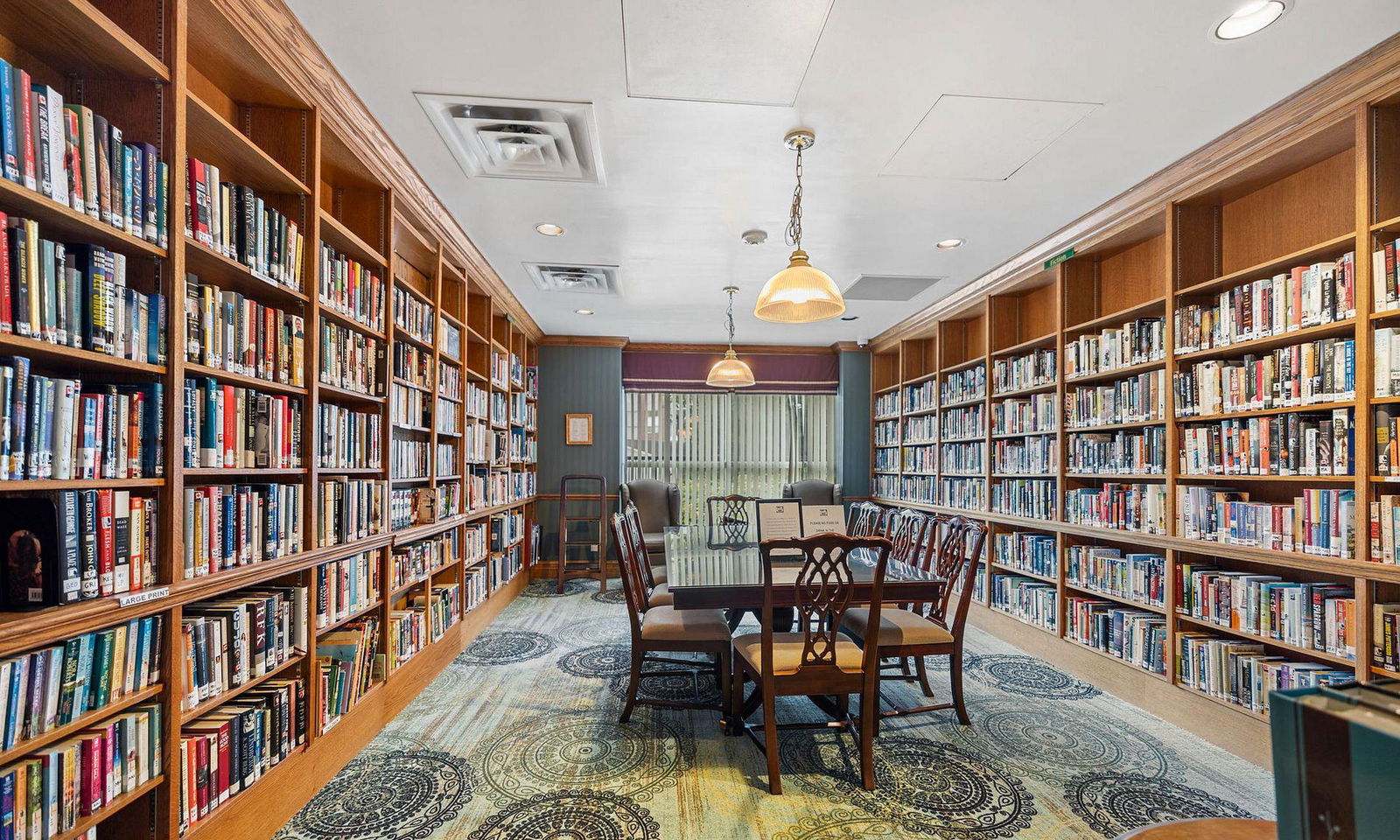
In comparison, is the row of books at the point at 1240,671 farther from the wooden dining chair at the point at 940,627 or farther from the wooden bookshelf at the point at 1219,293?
the wooden dining chair at the point at 940,627

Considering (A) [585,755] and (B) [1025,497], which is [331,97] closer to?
(A) [585,755]

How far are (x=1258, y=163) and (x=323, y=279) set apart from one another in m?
4.03

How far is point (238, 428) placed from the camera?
2.22m

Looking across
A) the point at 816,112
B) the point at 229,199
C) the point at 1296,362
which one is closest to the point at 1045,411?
the point at 1296,362

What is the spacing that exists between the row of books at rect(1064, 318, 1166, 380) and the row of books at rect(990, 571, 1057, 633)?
1.48 meters

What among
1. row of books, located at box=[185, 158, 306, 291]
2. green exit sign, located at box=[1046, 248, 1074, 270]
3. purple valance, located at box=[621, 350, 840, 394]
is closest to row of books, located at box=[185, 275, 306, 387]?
row of books, located at box=[185, 158, 306, 291]

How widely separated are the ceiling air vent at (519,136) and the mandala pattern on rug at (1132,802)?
3344mm

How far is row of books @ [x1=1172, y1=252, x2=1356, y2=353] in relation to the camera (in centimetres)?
275

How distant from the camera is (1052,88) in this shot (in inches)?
104

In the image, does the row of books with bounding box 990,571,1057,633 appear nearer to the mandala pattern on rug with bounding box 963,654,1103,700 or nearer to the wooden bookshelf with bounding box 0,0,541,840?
the mandala pattern on rug with bounding box 963,654,1103,700

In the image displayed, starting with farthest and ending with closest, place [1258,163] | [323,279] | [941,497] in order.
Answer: [941,497]
[1258,163]
[323,279]

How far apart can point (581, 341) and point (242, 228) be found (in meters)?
5.70

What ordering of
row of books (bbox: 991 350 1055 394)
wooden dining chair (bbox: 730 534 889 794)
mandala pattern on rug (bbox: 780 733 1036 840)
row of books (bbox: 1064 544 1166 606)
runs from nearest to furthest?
mandala pattern on rug (bbox: 780 733 1036 840) → wooden dining chair (bbox: 730 534 889 794) → row of books (bbox: 1064 544 1166 606) → row of books (bbox: 991 350 1055 394)

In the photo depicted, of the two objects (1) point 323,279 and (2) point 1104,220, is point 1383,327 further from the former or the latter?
(1) point 323,279
